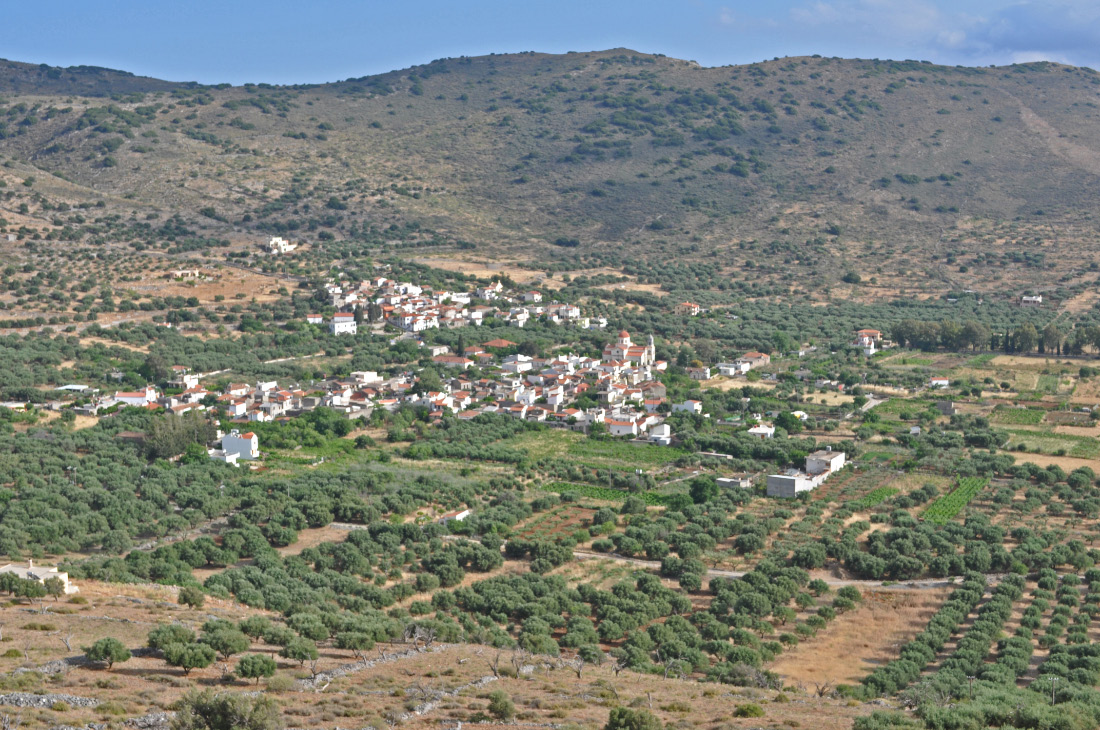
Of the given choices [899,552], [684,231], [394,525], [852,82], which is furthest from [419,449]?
[852,82]

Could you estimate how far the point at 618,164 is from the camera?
12119cm

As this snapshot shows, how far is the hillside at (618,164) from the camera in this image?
95.1m

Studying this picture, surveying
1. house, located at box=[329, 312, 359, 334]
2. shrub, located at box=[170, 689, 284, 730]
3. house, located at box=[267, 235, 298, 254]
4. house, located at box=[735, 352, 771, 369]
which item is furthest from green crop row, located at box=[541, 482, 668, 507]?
house, located at box=[267, 235, 298, 254]

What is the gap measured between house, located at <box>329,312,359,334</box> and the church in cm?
1517

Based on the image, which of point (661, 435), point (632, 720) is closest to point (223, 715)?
point (632, 720)

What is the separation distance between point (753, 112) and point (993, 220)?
3938 centimetres

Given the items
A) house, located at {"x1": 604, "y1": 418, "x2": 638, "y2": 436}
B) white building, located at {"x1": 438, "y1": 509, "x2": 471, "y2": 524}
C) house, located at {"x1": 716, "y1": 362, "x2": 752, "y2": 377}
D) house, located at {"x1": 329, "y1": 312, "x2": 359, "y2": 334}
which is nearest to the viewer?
white building, located at {"x1": 438, "y1": 509, "x2": 471, "y2": 524}

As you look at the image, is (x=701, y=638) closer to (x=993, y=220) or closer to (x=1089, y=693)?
(x=1089, y=693)

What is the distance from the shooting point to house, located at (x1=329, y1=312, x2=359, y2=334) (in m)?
67.4

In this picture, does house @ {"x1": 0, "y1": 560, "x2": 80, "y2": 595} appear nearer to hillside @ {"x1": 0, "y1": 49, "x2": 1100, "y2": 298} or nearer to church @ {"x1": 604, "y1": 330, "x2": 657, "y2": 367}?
church @ {"x1": 604, "y1": 330, "x2": 657, "y2": 367}

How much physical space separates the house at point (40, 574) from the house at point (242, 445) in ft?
55.0

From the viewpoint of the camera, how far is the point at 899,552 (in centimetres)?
3191

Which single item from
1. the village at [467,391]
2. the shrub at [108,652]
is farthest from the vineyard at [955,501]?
the shrub at [108,652]

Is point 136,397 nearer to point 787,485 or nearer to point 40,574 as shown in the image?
point 40,574
